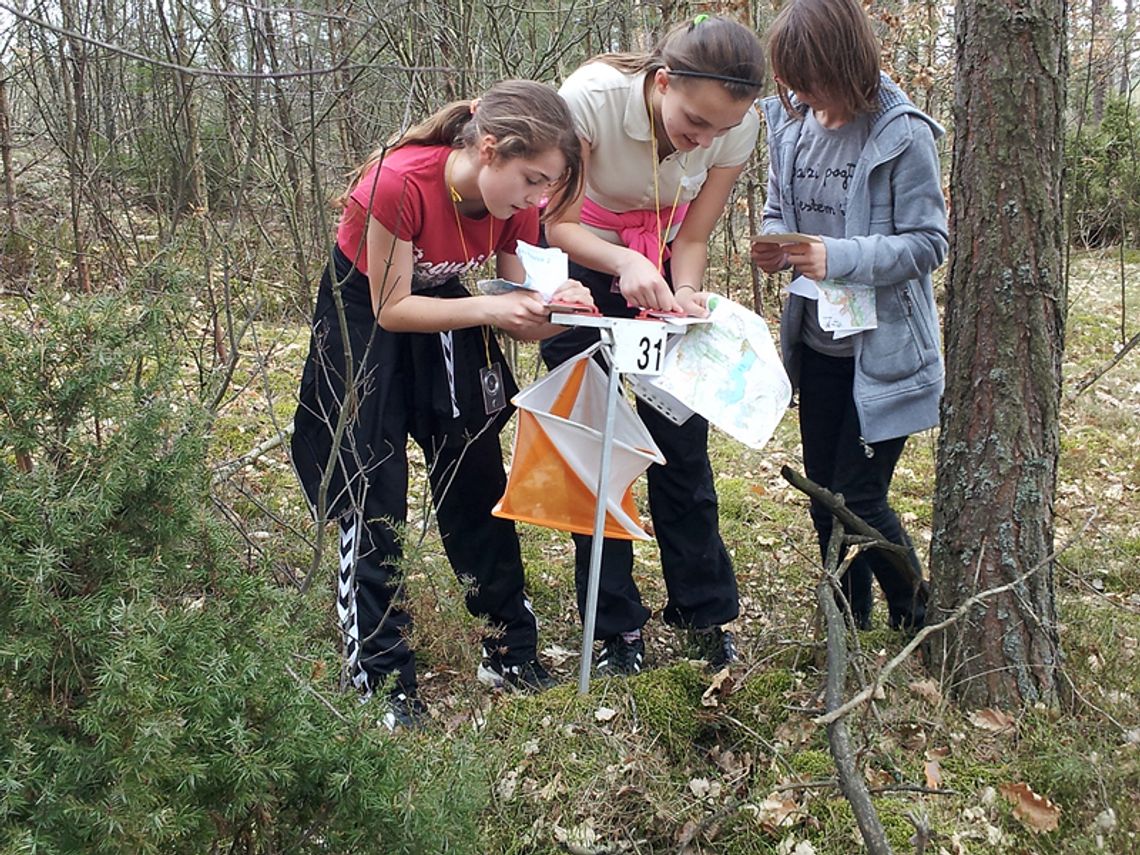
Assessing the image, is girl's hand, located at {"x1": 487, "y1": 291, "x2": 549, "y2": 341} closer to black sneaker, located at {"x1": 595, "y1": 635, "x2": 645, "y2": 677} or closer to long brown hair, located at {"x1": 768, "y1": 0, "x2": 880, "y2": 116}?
long brown hair, located at {"x1": 768, "y1": 0, "x2": 880, "y2": 116}

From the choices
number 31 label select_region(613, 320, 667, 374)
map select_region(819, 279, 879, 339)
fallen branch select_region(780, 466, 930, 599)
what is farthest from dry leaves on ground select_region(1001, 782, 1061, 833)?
number 31 label select_region(613, 320, 667, 374)

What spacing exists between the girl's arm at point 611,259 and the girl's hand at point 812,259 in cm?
35

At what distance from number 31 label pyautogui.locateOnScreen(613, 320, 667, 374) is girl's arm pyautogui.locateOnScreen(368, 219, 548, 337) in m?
0.21

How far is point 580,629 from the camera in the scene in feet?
11.3

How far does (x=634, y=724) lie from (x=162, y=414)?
59.3 inches

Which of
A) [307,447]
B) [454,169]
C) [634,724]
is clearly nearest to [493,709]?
[634,724]

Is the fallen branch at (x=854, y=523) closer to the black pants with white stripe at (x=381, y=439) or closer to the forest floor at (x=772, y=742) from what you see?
the forest floor at (x=772, y=742)

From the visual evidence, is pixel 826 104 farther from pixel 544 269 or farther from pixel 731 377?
pixel 544 269

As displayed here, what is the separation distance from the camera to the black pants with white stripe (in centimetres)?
255

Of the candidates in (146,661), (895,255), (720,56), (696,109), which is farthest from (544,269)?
(146,661)

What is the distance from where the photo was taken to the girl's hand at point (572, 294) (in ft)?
7.93

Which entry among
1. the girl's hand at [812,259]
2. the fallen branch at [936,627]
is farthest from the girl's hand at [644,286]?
the fallen branch at [936,627]

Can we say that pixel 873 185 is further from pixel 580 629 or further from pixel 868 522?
pixel 580 629

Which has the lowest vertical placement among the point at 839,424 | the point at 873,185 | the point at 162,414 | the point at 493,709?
the point at 493,709
